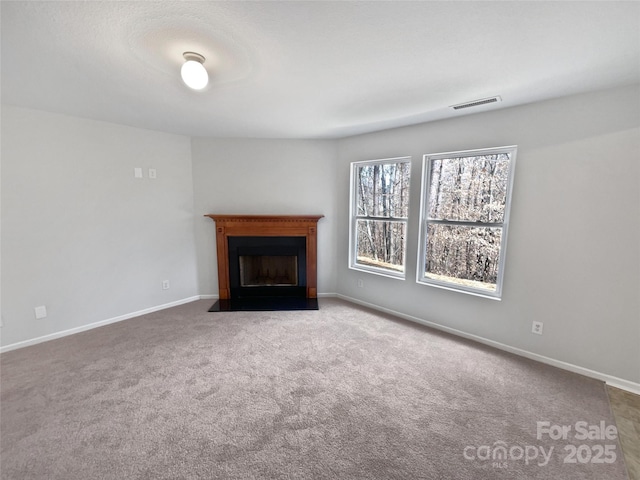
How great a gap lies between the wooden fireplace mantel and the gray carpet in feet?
4.10

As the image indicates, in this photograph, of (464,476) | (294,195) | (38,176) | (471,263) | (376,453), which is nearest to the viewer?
(464,476)

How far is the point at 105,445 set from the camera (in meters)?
1.54

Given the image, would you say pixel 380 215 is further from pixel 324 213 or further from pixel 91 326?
pixel 91 326

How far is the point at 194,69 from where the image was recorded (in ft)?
5.34

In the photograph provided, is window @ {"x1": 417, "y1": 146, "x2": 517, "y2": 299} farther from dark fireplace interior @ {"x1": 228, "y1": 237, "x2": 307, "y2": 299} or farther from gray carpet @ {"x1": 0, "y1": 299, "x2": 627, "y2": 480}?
dark fireplace interior @ {"x1": 228, "y1": 237, "x2": 307, "y2": 299}

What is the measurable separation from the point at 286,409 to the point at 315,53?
95.2 inches

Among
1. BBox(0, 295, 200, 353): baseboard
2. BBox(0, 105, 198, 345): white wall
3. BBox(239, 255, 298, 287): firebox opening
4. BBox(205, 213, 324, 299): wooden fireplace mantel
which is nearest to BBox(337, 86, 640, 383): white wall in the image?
BBox(205, 213, 324, 299): wooden fireplace mantel

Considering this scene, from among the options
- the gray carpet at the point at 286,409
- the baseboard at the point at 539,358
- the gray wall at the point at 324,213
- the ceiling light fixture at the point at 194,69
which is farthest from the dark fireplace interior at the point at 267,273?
the ceiling light fixture at the point at 194,69

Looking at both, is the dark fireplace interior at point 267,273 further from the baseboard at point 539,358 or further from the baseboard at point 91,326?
the baseboard at point 539,358

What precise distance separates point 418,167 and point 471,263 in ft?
4.19

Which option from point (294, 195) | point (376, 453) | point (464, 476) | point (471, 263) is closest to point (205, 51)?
point (294, 195)

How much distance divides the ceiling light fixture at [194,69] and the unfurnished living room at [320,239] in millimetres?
18

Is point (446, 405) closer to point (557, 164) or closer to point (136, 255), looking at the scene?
point (557, 164)

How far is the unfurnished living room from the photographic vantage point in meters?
1.43
